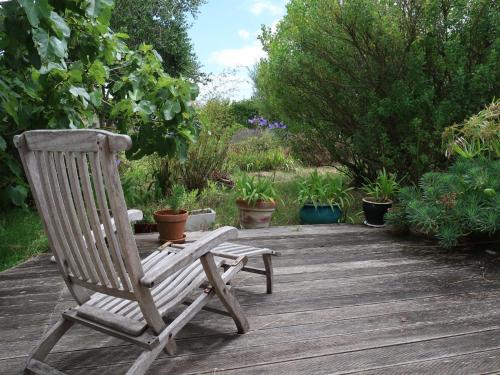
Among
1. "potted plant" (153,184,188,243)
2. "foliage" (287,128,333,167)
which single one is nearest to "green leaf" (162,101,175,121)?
"potted plant" (153,184,188,243)

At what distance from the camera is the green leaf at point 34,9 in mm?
1914

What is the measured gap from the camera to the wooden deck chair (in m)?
1.55

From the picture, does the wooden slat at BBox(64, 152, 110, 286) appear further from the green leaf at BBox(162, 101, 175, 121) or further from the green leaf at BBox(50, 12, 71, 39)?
the green leaf at BBox(162, 101, 175, 121)

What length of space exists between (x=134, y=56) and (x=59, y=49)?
1.33 metres

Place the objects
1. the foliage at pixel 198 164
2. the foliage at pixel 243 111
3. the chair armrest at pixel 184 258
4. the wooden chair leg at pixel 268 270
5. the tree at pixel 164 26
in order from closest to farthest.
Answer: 1. the chair armrest at pixel 184 258
2. the wooden chair leg at pixel 268 270
3. the foliage at pixel 198 164
4. the tree at pixel 164 26
5. the foliage at pixel 243 111

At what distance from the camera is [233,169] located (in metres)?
6.81

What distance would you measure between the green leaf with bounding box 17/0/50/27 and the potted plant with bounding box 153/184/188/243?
6.50 feet

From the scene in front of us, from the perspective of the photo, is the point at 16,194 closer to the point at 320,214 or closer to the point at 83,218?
the point at 83,218

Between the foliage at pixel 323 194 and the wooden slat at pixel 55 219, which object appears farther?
the foliage at pixel 323 194

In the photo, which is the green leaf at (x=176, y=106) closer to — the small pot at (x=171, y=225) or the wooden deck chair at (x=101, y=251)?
the small pot at (x=171, y=225)

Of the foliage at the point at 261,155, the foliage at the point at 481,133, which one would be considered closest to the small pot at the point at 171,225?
the foliage at the point at 481,133

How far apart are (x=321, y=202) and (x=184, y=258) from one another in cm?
317

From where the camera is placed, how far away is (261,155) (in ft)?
26.7

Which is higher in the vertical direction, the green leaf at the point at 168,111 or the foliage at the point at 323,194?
the green leaf at the point at 168,111
